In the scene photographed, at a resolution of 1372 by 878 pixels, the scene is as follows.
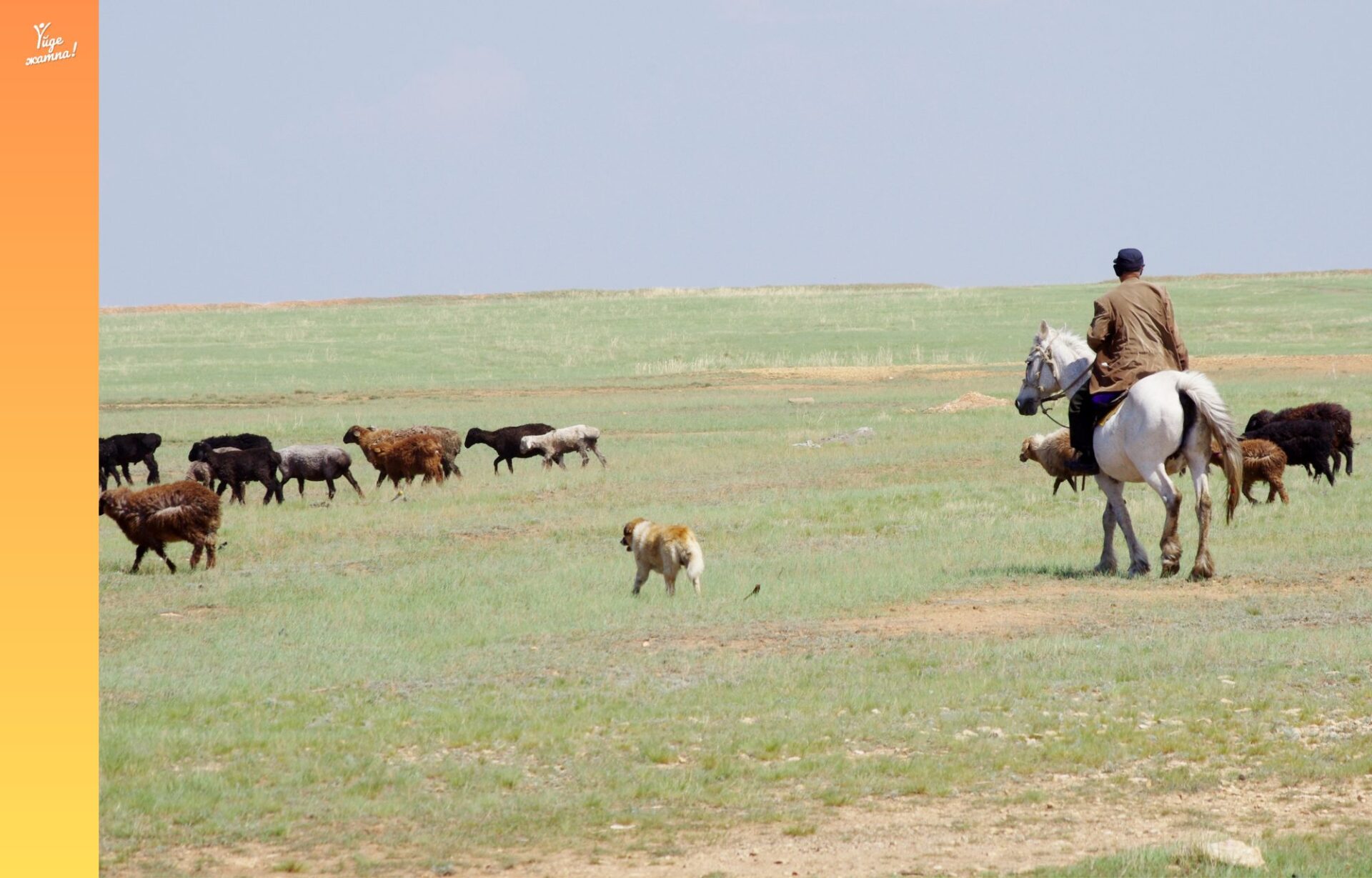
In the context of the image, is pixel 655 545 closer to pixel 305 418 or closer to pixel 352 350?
pixel 305 418

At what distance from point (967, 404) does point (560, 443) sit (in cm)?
1315

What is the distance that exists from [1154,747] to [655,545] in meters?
6.42

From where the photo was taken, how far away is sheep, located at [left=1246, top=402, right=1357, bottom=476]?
2148cm

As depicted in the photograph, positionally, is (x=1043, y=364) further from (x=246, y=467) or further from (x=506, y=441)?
(x=506, y=441)

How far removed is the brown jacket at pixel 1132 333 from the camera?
578 inches

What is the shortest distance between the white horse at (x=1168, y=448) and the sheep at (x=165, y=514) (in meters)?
9.30

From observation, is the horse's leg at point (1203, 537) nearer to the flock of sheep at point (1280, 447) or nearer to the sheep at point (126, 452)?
the flock of sheep at point (1280, 447)

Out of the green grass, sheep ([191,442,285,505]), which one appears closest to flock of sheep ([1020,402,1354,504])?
the green grass

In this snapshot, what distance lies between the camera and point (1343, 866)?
6691mm

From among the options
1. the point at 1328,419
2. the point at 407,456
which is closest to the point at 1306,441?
the point at 1328,419

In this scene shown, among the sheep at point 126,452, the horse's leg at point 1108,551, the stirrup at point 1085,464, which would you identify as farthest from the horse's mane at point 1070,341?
the sheep at point 126,452

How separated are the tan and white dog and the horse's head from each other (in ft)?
12.4

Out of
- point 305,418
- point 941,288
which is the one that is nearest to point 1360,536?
point 305,418

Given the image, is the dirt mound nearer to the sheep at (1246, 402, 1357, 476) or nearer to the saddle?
the sheep at (1246, 402, 1357, 476)
